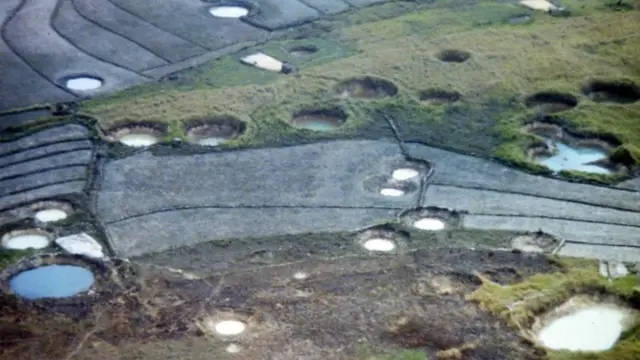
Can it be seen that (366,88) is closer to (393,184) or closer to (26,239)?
(393,184)

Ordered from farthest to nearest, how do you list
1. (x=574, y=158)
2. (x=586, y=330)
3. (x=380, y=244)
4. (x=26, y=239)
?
1. (x=574, y=158)
2. (x=380, y=244)
3. (x=26, y=239)
4. (x=586, y=330)

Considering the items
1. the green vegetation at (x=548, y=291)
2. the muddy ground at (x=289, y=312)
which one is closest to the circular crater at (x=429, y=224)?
the muddy ground at (x=289, y=312)

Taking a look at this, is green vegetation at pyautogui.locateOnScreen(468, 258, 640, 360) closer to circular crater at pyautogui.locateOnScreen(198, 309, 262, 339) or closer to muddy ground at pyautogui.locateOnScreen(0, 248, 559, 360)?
muddy ground at pyautogui.locateOnScreen(0, 248, 559, 360)

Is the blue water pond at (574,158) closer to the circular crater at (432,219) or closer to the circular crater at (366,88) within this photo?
the circular crater at (432,219)

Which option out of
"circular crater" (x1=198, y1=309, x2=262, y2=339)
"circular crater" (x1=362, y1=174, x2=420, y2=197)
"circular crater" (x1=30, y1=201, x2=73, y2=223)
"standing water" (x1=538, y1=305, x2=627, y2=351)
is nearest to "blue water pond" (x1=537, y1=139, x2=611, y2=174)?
"circular crater" (x1=362, y1=174, x2=420, y2=197)

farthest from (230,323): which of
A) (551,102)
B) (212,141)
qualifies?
(551,102)
